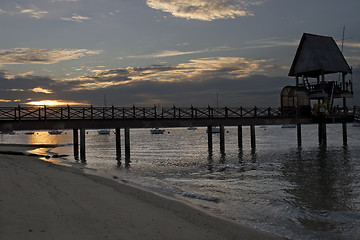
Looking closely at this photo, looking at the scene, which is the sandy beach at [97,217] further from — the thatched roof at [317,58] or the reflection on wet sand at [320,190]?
the thatched roof at [317,58]

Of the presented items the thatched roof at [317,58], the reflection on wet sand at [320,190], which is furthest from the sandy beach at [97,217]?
the thatched roof at [317,58]


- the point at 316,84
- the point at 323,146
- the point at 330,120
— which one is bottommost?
the point at 323,146

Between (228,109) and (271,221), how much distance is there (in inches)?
1018

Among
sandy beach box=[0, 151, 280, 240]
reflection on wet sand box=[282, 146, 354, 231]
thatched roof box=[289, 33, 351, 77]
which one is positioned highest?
thatched roof box=[289, 33, 351, 77]

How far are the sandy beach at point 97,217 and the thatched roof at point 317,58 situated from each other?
35.8 metres

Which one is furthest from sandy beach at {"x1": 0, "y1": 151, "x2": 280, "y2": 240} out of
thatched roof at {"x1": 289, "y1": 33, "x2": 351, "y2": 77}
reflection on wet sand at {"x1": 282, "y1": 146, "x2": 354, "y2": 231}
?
thatched roof at {"x1": 289, "y1": 33, "x2": 351, "y2": 77}

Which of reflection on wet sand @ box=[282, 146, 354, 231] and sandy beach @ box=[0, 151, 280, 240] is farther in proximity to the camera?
reflection on wet sand @ box=[282, 146, 354, 231]

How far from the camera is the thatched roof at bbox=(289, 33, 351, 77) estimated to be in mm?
40750

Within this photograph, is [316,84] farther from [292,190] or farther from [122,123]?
[292,190]

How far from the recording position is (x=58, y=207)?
27.2 feet

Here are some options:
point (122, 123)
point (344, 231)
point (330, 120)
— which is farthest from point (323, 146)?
point (344, 231)

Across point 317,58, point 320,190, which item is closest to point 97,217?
point 320,190

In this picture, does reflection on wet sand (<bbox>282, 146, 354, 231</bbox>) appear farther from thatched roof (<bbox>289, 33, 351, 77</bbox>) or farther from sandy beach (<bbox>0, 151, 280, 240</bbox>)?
thatched roof (<bbox>289, 33, 351, 77</bbox>)

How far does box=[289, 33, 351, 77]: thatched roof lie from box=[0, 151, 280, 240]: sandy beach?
35.8 meters
